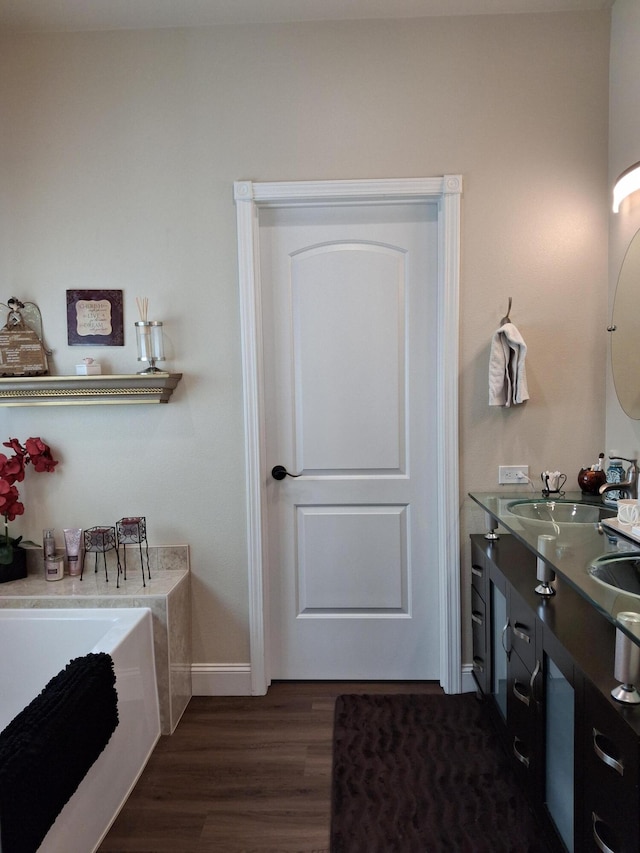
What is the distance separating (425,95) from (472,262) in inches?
27.9

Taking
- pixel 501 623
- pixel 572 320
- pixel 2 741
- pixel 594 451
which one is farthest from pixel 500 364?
pixel 2 741

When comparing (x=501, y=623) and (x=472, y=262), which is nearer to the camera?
(x=501, y=623)

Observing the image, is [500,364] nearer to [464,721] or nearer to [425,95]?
[425,95]

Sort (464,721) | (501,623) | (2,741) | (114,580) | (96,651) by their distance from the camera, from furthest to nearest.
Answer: (114,580) < (464,721) < (501,623) < (96,651) < (2,741)

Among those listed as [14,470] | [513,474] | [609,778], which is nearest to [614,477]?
[513,474]

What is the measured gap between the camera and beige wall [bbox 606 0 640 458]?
2105 mm

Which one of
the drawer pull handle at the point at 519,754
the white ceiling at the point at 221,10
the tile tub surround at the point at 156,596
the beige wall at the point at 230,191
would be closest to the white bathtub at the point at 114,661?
the tile tub surround at the point at 156,596

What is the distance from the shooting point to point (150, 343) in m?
2.43

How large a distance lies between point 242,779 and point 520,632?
1098 millimetres

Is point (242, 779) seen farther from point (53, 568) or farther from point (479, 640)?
point (53, 568)

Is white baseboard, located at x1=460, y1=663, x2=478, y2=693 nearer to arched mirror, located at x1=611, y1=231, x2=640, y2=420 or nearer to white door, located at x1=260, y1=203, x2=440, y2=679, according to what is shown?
white door, located at x1=260, y1=203, x2=440, y2=679

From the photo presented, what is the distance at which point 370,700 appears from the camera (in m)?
2.44

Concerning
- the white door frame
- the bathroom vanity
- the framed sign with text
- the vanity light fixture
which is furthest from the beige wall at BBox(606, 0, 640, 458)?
the framed sign with text

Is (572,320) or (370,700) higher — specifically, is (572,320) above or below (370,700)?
above
